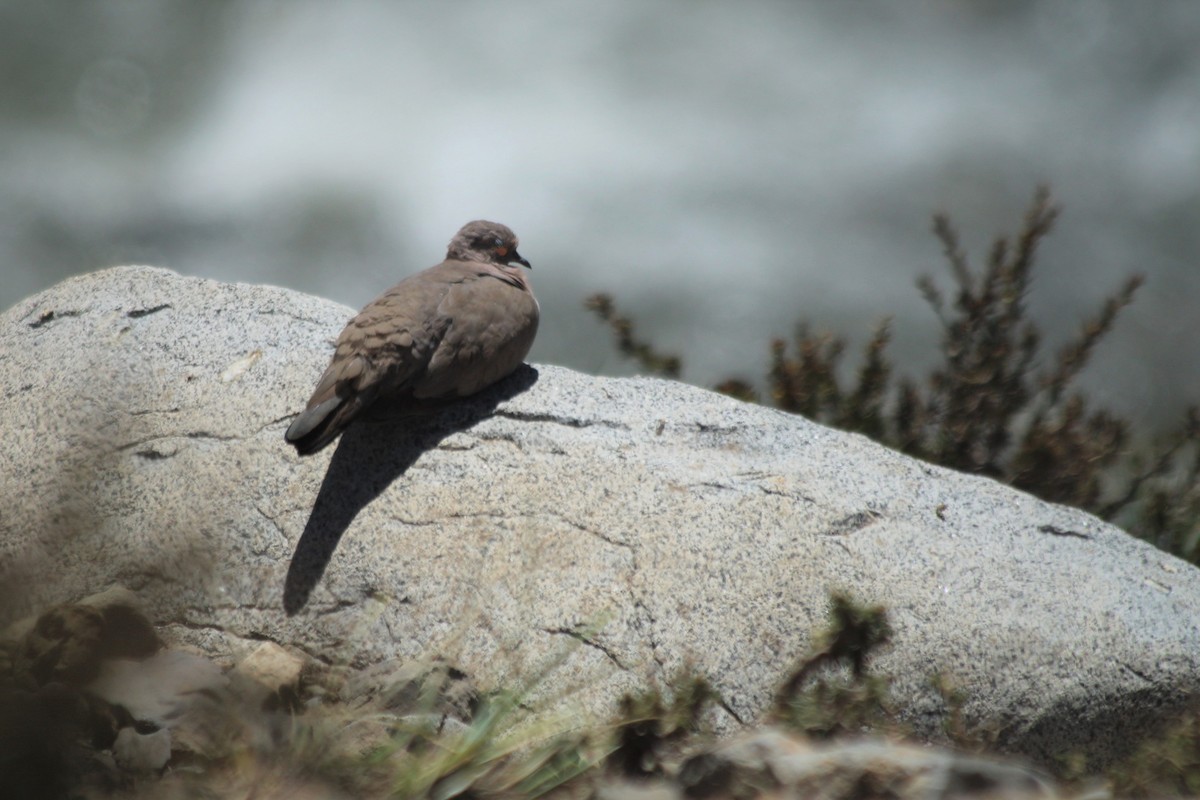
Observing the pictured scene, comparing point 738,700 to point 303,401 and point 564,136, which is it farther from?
point 564,136

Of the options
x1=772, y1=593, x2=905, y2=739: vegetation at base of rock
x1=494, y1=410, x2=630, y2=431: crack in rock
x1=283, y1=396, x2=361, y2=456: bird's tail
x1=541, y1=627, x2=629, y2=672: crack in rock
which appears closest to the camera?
x1=772, y1=593, x2=905, y2=739: vegetation at base of rock

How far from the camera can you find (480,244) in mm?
5758

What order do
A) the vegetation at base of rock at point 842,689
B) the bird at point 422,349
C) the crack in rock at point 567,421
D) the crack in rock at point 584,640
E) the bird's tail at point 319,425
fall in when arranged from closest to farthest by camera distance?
the vegetation at base of rock at point 842,689 → the crack in rock at point 584,640 → the bird's tail at point 319,425 → the bird at point 422,349 → the crack in rock at point 567,421

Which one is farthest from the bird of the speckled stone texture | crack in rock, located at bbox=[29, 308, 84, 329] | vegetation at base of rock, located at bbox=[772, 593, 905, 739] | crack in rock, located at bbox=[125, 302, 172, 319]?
vegetation at base of rock, located at bbox=[772, 593, 905, 739]

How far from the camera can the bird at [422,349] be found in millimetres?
4250

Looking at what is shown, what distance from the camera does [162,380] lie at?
495 centimetres

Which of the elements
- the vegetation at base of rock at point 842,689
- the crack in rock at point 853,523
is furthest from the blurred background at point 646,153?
the vegetation at base of rock at point 842,689

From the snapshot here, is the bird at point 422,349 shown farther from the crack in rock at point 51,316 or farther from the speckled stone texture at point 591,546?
the crack in rock at point 51,316

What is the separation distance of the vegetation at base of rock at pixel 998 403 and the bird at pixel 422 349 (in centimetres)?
139

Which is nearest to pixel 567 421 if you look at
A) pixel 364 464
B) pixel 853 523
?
pixel 364 464

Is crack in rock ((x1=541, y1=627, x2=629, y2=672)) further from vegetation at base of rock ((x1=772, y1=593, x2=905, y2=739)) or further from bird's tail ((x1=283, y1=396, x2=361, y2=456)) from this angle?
bird's tail ((x1=283, y1=396, x2=361, y2=456))

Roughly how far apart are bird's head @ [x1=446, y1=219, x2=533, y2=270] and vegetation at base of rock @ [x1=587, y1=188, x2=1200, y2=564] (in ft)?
2.14

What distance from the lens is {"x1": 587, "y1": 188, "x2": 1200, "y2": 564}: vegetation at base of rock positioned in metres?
6.23

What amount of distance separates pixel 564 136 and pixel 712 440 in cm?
819
